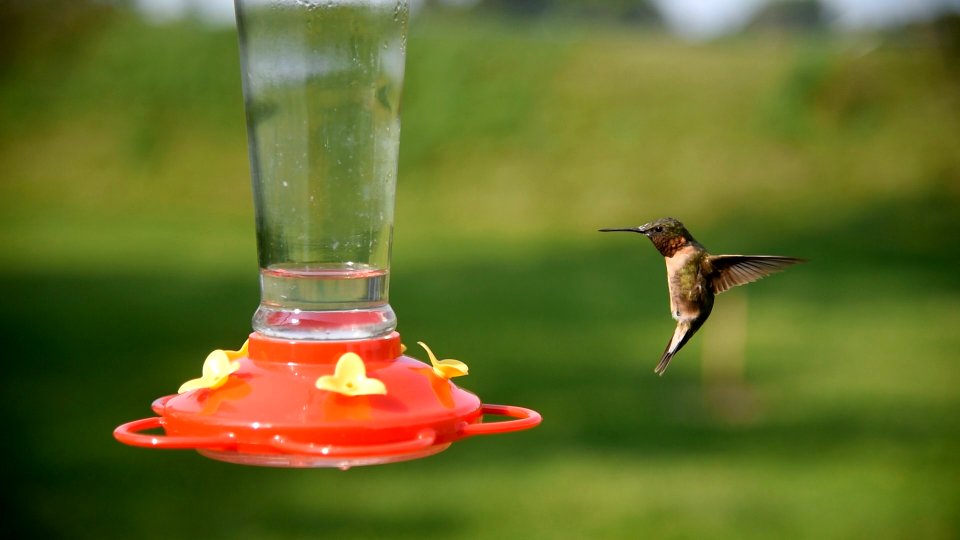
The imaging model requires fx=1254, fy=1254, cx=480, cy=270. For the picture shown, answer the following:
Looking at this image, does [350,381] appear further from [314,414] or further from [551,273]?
[551,273]

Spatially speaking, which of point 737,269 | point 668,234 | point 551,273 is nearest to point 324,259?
point 668,234

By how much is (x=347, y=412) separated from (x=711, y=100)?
62.1 ft

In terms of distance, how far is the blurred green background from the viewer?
7891mm

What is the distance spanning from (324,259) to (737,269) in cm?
101

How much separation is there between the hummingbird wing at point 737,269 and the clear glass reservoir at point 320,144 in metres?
0.81

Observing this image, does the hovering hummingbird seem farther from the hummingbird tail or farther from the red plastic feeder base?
the red plastic feeder base

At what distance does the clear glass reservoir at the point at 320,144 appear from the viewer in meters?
2.23

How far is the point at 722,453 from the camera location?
357 inches

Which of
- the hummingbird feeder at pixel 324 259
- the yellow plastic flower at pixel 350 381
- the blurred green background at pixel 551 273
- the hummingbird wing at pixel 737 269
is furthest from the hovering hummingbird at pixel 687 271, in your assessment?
the blurred green background at pixel 551 273

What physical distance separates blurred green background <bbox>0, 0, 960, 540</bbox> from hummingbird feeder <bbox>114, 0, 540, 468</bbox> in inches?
192

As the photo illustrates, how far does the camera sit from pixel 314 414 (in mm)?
1940

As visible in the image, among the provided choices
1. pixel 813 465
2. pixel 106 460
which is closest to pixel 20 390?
pixel 106 460

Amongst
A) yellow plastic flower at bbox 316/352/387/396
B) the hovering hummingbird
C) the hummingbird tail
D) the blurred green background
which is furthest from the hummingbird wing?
the blurred green background

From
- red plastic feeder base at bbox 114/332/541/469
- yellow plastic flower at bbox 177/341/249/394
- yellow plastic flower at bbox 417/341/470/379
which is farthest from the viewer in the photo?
yellow plastic flower at bbox 417/341/470/379
